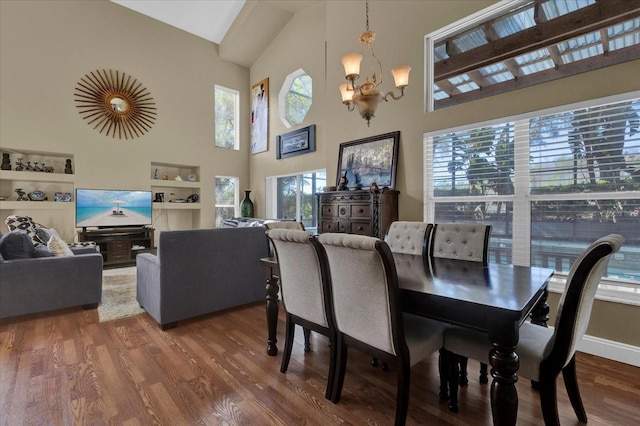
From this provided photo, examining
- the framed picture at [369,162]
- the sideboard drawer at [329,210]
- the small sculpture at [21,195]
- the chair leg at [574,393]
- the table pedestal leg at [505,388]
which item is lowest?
the chair leg at [574,393]

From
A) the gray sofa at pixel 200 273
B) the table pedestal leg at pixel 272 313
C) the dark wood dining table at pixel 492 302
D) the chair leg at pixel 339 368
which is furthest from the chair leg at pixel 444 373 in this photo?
the gray sofa at pixel 200 273

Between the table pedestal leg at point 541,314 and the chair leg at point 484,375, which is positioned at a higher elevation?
the table pedestal leg at point 541,314

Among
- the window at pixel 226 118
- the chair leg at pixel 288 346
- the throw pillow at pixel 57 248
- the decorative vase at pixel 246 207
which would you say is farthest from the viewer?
the window at pixel 226 118

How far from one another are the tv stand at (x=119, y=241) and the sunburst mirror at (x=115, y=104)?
5.94 ft

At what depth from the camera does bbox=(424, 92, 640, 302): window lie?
94.7 inches

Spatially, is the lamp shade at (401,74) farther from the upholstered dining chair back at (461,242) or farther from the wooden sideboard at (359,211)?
the wooden sideboard at (359,211)

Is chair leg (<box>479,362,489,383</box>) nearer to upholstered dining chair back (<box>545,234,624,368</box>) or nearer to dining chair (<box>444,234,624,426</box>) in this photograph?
dining chair (<box>444,234,624,426</box>)

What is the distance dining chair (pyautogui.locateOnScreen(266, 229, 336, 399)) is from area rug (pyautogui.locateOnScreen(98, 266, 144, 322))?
2116mm

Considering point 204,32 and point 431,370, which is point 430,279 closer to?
point 431,370

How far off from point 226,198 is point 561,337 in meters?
6.84

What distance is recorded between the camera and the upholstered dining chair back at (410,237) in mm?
2604

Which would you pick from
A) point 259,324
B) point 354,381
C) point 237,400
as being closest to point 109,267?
point 259,324

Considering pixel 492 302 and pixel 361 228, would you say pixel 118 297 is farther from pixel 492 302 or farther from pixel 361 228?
pixel 492 302

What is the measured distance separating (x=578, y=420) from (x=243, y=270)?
2.84 m
